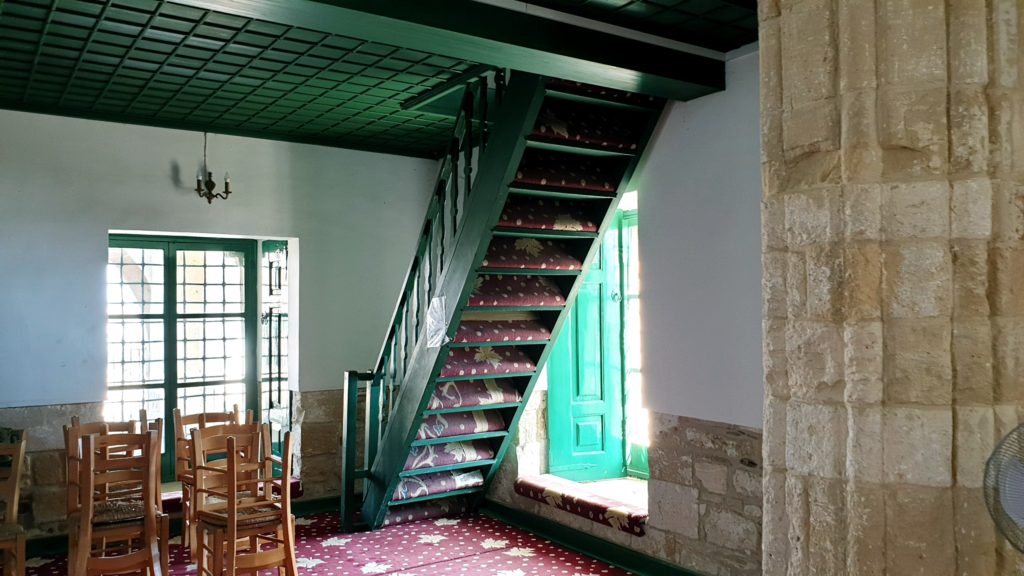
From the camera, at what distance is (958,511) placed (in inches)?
69.8

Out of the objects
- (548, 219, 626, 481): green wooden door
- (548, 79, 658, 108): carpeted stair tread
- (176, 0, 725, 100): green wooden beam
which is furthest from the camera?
(548, 219, 626, 481): green wooden door

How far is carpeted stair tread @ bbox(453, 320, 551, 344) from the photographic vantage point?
5020 mm

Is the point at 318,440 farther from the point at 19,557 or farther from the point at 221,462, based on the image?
the point at 19,557

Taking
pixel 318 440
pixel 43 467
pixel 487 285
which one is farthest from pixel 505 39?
pixel 43 467

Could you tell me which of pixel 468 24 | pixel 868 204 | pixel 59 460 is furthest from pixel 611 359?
pixel 868 204

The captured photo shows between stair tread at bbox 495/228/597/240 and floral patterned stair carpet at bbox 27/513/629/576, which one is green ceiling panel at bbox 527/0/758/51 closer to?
stair tread at bbox 495/228/597/240

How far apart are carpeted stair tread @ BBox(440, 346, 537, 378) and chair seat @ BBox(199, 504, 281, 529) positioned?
1.28 m

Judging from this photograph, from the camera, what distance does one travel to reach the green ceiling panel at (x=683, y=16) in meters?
3.64

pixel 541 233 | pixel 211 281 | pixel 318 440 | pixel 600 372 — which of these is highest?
pixel 541 233

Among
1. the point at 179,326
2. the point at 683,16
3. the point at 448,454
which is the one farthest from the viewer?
the point at 179,326

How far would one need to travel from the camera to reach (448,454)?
229 inches

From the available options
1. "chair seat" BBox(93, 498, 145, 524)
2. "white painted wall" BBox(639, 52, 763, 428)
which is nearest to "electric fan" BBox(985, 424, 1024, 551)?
"white painted wall" BBox(639, 52, 763, 428)

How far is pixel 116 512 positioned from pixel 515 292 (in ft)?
8.30

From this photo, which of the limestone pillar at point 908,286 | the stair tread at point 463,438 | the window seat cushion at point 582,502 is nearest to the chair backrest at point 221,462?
the stair tread at point 463,438
